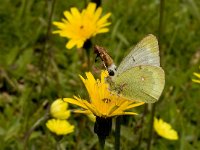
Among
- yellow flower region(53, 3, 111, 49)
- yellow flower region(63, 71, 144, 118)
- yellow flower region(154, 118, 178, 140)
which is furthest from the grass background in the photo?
yellow flower region(63, 71, 144, 118)

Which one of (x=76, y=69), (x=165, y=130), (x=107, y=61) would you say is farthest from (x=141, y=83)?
(x=76, y=69)

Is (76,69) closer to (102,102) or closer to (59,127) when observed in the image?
(59,127)

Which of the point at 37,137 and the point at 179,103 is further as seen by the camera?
the point at 179,103

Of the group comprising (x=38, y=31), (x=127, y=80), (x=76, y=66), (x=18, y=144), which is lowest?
(x=18, y=144)

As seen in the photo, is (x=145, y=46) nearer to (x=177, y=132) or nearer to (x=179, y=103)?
(x=177, y=132)

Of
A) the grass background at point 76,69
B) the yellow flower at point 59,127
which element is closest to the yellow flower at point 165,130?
the grass background at point 76,69

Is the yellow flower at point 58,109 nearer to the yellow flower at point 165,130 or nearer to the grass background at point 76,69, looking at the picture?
the grass background at point 76,69

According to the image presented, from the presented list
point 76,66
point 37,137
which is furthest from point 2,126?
point 76,66
